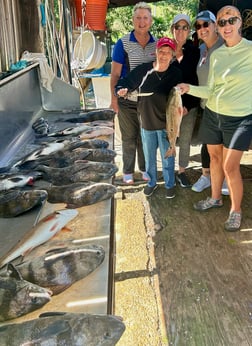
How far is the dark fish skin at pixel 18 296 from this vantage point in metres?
1.30

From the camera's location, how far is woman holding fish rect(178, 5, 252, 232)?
3203 mm

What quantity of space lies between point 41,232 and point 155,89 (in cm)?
248

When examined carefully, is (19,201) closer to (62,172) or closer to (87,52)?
(62,172)

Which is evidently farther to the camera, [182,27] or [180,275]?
[182,27]

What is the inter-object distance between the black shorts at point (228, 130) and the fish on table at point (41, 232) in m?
2.04

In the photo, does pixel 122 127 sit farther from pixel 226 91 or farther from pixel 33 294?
pixel 33 294

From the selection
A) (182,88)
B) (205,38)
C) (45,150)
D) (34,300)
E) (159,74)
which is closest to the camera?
(34,300)

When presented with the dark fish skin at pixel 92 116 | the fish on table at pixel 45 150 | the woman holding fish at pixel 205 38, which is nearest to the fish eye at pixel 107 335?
the fish on table at pixel 45 150

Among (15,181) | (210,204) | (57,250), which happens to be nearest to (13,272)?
(57,250)

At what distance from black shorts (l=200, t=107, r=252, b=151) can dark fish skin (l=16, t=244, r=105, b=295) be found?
225cm

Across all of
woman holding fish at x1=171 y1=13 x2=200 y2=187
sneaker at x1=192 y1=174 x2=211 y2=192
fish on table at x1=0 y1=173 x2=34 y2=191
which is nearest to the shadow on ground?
sneaker at x1=192 y1=174 x2=211 y2=192

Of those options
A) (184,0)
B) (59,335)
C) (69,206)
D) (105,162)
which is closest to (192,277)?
(105,162)

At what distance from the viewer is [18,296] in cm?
134

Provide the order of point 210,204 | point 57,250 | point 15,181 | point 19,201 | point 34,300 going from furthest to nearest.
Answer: point 210,204
point 15,181
point 19,201
point 57,250
point 34,300
